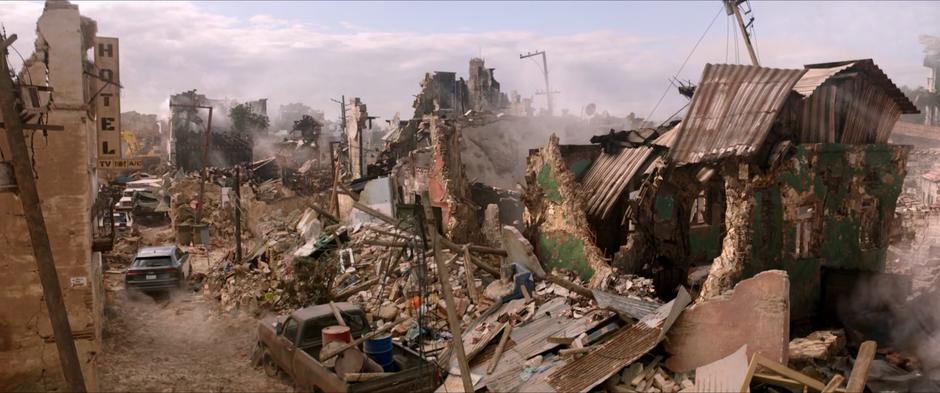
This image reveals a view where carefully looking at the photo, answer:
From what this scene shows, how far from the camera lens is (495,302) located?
13555 millimetres

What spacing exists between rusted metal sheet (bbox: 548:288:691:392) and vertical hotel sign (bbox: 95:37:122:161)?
10.1 m

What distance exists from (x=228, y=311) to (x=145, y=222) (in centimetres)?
2101

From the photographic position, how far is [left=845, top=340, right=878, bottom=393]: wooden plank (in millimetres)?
8672

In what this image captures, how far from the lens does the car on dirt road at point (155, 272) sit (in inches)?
647

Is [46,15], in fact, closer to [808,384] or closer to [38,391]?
[38,391]

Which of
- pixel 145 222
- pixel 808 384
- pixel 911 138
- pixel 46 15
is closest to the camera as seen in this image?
pixel 808 384

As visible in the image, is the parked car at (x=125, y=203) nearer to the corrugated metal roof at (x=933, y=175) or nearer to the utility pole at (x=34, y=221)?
the utility pole at (x=34, y=221)

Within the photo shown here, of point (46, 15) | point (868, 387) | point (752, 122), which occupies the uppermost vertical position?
point (46, 15)

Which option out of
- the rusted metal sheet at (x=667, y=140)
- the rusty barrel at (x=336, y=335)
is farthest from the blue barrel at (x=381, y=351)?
the rusted metal sheet at (x=667, y=140)

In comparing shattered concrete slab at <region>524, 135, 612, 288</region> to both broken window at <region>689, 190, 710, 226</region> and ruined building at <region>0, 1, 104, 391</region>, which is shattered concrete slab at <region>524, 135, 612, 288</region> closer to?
broken window at <region>689, 190, 710, 226</region>

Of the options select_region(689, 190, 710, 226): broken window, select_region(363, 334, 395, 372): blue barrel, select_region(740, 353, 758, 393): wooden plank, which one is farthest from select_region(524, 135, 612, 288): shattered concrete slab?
select_region(363, 334, 395, 372): blue barrel

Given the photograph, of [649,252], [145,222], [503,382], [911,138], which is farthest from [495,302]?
[911,138]

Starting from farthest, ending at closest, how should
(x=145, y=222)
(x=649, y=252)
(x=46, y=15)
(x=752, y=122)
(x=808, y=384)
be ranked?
(x=145, y=222)
(x=649, y=252)
(x=752, y=122)
(x=46, y=15)
(x=808, y=384)

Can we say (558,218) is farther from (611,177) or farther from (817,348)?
(817,348)
